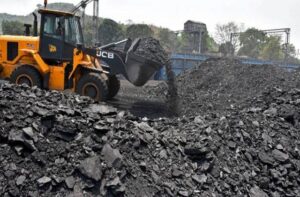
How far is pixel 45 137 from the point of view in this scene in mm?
5270

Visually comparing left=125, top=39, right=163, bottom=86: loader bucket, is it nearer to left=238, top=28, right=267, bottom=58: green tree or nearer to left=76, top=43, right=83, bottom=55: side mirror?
left=76, top=43, right=83, bottom=55: side mirror

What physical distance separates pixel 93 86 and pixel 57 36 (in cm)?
153

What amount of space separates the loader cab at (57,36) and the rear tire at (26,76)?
0.48 metres

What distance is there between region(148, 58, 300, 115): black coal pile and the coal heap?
13.9 feet

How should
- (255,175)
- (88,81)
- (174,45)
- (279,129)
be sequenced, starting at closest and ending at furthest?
(255,175) < (279,129) < (88,81) < (174,45)

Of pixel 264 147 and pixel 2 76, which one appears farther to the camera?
pixel 2 76

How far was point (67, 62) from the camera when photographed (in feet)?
34.3

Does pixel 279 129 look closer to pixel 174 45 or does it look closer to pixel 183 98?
pixel 183 98

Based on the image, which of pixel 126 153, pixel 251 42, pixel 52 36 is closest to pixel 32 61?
pixel 52 36

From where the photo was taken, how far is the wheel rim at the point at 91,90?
33.1ft

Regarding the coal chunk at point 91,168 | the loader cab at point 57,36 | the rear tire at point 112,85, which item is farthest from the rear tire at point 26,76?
the coal chunk at point 91,168

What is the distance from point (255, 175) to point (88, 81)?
5.13 meters

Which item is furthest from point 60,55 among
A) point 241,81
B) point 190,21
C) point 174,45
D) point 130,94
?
point 174,45

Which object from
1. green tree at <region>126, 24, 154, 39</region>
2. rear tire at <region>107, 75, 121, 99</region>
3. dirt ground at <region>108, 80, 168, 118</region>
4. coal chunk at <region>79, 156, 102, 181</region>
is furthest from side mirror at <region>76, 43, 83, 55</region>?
green tree at <region>126, 24, 154, 39</region>
